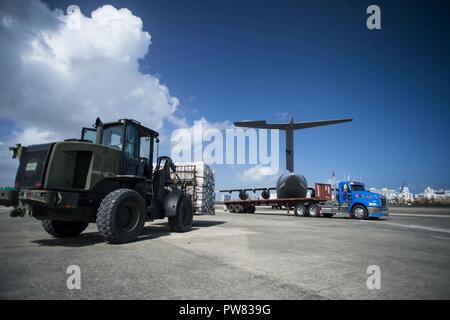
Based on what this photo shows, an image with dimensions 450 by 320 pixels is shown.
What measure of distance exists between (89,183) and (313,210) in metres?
18.9

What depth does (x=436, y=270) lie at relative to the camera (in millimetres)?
4594

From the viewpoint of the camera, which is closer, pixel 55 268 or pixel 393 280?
pixel 393 280

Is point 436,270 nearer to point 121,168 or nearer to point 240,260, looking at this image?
point 240,260

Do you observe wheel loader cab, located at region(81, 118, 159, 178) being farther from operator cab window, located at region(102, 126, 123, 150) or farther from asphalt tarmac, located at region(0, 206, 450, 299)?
asphalt tarmac, located at region(0, 206, 450, 299)

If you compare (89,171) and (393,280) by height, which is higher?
(89,171)

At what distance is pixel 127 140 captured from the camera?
8023 mm

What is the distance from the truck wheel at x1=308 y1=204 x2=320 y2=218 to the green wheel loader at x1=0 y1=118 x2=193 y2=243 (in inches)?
622

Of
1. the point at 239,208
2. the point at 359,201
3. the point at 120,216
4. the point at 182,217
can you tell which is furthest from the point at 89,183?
the point at 239,208

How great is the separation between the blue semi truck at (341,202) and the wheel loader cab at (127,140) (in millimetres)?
16122

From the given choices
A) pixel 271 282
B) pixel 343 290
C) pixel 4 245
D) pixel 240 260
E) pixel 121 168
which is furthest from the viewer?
pixel 121 168

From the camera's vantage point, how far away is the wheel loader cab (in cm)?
791

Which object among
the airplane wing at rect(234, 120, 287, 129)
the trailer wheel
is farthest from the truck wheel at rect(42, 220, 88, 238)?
the trailer wheel
